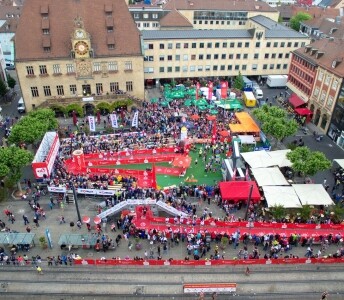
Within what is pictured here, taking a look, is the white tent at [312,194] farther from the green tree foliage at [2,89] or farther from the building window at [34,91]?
the green tree foliage at [2,89]

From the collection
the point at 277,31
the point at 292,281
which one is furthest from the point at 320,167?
the point at 277,31

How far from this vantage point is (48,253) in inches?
1431

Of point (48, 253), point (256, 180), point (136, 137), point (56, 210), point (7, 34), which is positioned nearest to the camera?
point (48, 253)

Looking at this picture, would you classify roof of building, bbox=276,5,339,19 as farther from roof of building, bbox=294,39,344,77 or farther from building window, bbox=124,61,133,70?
building window, bbox=124,61,133,70

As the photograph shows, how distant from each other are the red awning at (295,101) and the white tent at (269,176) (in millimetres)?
23547

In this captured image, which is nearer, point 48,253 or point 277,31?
point 48,253

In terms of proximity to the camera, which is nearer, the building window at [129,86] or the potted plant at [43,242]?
the potted plant at [43,242]

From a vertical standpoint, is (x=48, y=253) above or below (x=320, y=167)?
below

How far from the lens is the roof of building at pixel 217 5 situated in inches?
3661

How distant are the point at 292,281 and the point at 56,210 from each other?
2656 cm

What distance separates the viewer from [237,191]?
4234 centimetres

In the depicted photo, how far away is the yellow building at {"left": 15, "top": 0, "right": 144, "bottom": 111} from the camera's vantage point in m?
60.6

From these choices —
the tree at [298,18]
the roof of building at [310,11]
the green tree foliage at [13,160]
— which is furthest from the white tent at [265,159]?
the roof of building at [310,11]

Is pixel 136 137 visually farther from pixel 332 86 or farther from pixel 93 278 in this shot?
pixel 332 86
